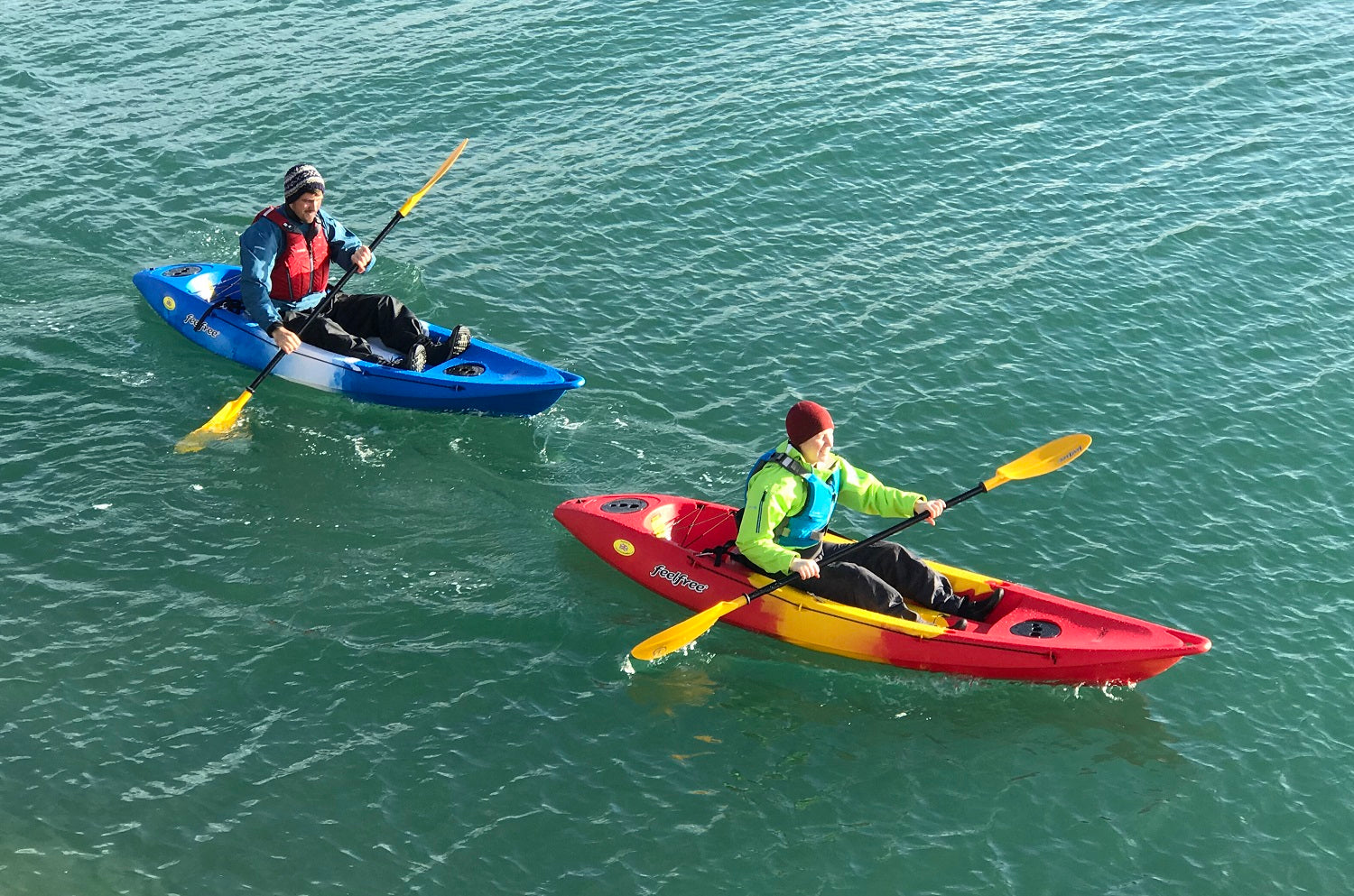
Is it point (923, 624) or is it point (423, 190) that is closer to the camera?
point (923, 624)

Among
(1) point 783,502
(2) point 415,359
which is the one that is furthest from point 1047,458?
(2) point 415,359

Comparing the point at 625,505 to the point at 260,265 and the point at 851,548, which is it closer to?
the point at 851,548

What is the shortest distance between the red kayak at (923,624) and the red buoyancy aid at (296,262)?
4301 mm

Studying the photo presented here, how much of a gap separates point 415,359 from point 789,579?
188 inches

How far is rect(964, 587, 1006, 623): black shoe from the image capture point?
390 inches

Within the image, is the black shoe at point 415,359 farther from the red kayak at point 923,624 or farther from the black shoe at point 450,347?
the red kayak at point 923,624

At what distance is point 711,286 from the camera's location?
14.7m

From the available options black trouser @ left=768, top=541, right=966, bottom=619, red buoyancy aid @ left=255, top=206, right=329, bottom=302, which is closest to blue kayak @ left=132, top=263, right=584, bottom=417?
red buoyancy aid @ left=255, top=206, right=329, bottom=302

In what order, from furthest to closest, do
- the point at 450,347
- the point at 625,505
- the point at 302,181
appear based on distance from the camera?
the point at 450,347
the point at 302,181
the point at 625,505

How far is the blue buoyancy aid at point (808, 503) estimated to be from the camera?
9.49 metres

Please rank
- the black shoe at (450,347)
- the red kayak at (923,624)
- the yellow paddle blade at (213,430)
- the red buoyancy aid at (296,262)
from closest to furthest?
the red kayak at (923,624)
the yellow paddle blade at (213,430)
the red buoyancy aid at (296,262)
the black shoe at (450,347)

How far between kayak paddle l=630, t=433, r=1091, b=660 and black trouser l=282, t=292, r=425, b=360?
463 centimetres

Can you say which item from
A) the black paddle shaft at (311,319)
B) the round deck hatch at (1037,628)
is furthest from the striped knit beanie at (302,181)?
the round deck hatch at (1037,628)

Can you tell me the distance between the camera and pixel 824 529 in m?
10.1
